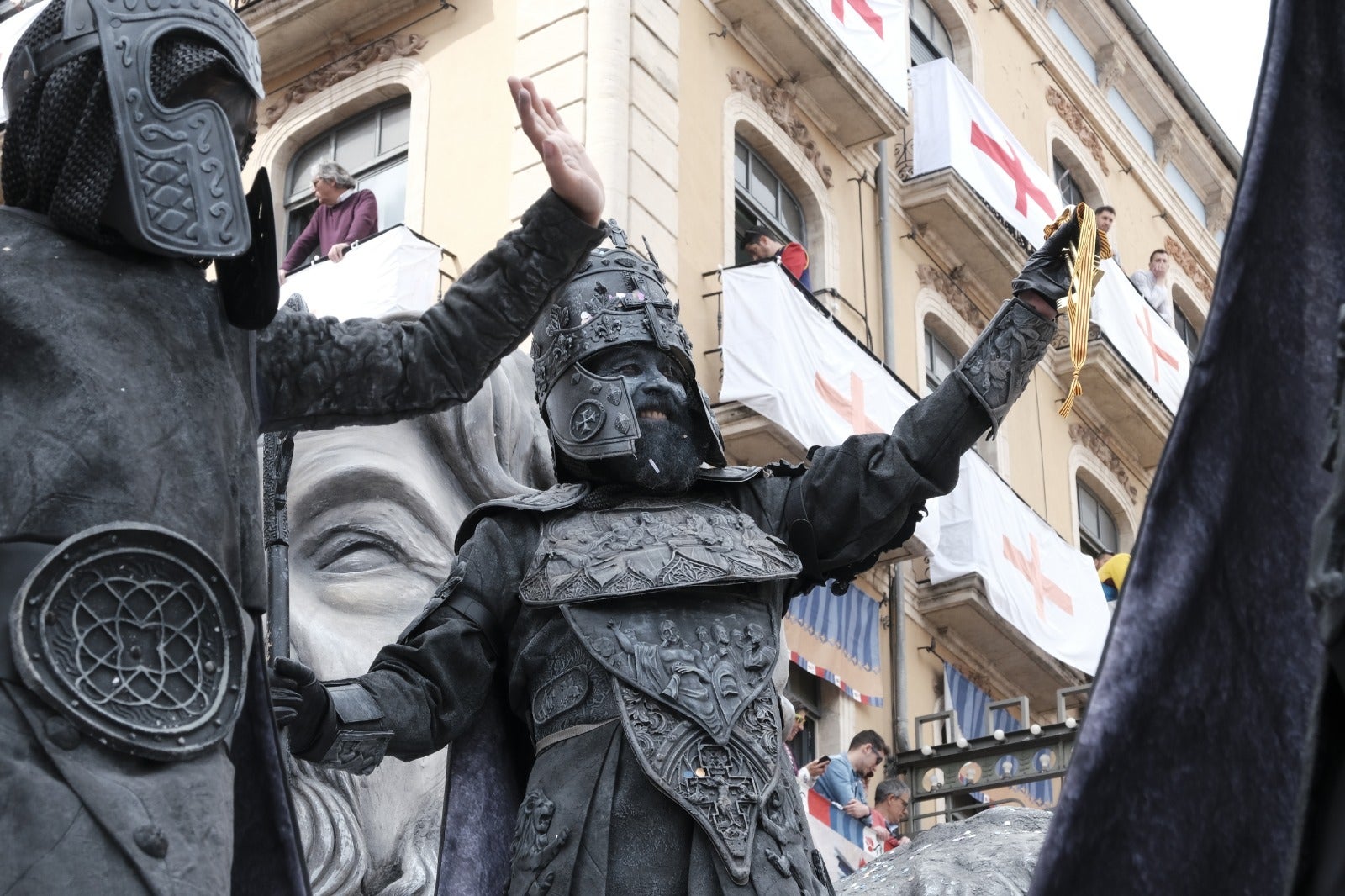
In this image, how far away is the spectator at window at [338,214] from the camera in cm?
1510

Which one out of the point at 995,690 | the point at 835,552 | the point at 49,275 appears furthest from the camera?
the point at 995,690

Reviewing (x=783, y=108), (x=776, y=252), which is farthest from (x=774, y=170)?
(x=776, y=252)

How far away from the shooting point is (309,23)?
62.4 ft

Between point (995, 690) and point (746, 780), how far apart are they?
54.4 feet

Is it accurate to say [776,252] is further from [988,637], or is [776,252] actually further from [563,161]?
[563,161]

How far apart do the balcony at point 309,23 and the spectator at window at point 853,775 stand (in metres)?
7.57

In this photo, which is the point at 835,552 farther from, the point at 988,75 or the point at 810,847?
the point at 988,75

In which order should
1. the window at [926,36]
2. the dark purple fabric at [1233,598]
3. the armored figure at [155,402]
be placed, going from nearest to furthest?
the dark purple fabric at [1233,598] < the armored figure at [155,402] < the window at [926,36]

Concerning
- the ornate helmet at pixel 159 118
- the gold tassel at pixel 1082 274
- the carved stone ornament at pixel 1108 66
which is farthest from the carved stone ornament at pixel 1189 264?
the ornate helmet at pixel 159 118

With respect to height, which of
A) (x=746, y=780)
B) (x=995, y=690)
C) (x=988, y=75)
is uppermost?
(x=988, y=75)

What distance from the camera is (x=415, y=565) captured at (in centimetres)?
755

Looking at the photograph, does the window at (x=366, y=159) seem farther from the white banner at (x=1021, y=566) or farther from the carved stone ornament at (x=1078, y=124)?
the carved stone ornament at (x=1078, y=124)

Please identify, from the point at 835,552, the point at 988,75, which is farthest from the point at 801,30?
the point at 835,552

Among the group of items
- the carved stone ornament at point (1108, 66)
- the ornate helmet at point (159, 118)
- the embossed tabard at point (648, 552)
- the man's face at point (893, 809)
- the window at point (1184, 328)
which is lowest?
the embossed tabard at point (648, 552)
